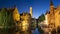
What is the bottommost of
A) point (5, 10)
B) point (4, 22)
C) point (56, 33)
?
point (56, 33)

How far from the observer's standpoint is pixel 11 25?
915 cm

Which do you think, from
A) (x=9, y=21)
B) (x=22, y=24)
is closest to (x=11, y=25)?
(x=9, y=21)

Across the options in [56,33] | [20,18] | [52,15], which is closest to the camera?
[56,33]

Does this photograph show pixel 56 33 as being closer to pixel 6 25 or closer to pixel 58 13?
pixel 58 13

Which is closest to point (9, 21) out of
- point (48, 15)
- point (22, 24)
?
point (22, 24)

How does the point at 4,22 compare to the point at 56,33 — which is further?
the point at 4,22

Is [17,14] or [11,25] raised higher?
[17,14]

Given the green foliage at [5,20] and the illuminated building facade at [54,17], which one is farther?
the illuminated building facade at [54,17]

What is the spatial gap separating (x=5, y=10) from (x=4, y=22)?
0.90 m

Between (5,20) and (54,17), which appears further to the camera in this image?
(54,17)

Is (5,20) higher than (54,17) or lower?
lower

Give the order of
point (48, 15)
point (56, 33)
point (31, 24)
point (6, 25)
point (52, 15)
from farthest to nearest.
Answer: point (31, 24) < point (48, 15) < point (52, 15) < point (6, 25) < point (56, 33)

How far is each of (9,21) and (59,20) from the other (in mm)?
2799

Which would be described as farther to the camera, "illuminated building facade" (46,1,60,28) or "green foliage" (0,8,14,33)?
"illuminated building facade" (46,1,60,28)
